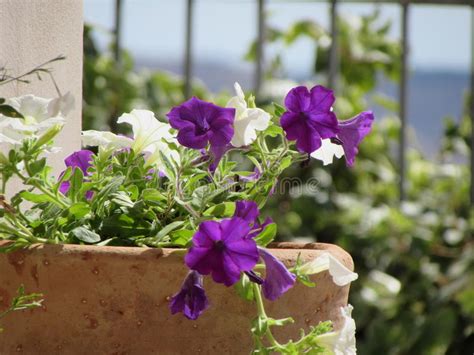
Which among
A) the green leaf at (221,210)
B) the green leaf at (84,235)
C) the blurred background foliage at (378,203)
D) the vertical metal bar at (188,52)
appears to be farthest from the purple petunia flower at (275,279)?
the vertical metal bar at (188,52)

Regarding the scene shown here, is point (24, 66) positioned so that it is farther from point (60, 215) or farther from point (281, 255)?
point (281, 255)

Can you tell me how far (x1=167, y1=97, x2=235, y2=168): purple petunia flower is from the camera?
1.03 m

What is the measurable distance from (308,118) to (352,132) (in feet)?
0.31

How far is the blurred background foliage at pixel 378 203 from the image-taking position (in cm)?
273

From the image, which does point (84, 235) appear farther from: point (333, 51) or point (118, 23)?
point (333, 51)

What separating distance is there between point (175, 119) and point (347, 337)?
1.01 ft

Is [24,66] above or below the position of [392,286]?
above

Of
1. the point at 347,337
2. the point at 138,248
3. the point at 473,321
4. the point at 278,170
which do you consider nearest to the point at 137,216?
the point at 138,248

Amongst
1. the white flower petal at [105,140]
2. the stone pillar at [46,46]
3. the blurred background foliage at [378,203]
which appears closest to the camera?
the white flower petal at [105,140]

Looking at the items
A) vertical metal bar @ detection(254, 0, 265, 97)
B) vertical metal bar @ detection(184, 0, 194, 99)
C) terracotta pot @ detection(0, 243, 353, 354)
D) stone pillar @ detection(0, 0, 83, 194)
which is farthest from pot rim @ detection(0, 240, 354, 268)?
vertical metal bar @ detection(254, 0, 265, 97)

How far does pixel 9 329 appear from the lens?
106cm

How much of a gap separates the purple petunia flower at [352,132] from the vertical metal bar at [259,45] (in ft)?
6.34

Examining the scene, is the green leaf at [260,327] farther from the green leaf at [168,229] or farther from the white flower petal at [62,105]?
the white flower petal at [62,105]

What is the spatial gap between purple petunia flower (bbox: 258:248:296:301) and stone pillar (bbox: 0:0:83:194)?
1.58ft
